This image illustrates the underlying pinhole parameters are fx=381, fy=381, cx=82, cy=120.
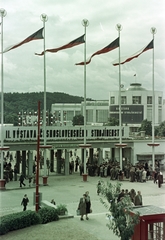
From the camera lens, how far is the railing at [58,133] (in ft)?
108

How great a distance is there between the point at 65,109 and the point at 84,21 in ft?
283

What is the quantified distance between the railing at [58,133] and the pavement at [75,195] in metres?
5.08

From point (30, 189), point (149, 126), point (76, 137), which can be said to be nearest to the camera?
point (30, 189)

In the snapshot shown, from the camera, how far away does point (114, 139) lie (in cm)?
3662

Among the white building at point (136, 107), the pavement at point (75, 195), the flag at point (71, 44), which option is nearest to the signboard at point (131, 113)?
the white building at point (136, 107)

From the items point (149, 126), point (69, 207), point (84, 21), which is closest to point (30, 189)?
point (69, 207)

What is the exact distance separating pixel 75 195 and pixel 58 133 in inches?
509

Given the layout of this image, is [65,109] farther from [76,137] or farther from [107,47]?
[107,47]

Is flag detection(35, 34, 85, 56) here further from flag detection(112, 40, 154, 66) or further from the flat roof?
the flat roof

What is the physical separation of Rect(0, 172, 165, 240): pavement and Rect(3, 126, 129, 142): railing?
5080mm

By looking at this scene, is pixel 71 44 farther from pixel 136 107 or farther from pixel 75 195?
pixel 136 107

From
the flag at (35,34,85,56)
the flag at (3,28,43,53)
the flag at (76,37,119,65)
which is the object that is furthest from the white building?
the flag at (3,28,43,53)

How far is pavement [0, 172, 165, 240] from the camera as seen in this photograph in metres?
15.7

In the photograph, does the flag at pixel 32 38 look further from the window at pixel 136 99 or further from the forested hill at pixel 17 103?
the window at pixel 136 99
